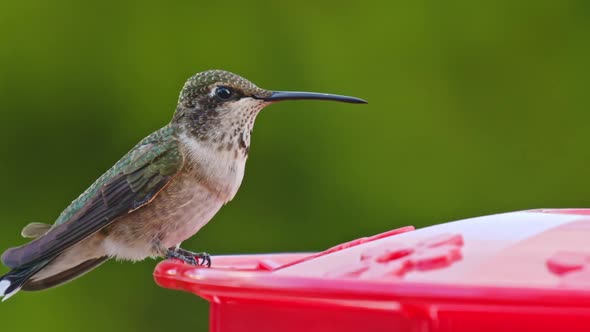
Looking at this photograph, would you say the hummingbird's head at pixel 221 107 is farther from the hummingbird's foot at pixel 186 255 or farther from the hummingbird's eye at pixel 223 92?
the hummingbird's foot at pixel 186 255

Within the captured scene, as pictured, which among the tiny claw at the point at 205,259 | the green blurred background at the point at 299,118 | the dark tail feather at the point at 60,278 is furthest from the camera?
the green blurred background at the point at 299,118

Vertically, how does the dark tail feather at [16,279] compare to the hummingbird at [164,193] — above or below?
below

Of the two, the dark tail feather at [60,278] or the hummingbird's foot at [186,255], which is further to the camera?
the dark tail feather at [60,278]

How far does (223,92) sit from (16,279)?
1.04 m

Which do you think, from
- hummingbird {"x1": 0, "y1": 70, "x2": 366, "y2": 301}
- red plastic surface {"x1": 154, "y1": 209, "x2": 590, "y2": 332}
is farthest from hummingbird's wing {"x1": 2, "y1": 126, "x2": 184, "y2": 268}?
red plastic surface {"x1": 154, "y1": 209, "x2": 590, "y2": 332}

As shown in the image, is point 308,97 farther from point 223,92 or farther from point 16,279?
point 16,279

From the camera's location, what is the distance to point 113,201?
377cm

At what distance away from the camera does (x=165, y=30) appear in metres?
4.95

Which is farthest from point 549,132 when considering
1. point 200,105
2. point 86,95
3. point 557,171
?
point 86,95

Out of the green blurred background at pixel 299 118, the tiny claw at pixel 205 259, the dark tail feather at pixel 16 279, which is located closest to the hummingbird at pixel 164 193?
the dark tail feather at pixel 16 279

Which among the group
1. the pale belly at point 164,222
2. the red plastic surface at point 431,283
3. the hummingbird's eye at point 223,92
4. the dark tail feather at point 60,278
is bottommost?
the red plastic surface at point 431,283

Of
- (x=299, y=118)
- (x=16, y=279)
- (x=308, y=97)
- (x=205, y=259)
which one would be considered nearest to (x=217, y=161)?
(x=308, y=97)

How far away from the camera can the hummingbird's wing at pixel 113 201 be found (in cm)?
369

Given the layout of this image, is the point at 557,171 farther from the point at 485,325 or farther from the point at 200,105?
the point at 485,325
